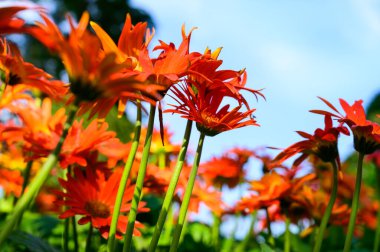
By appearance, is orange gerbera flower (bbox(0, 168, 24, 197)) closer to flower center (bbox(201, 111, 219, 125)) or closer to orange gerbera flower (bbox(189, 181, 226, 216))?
orange gerbera flower (bbox(189, 181, 226, 216))

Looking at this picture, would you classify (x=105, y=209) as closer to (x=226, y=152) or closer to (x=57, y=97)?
(x=57, y=97)

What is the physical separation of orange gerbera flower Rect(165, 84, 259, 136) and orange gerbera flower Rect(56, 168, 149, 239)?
Result: 17 cm

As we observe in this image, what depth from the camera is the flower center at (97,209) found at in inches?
33.2

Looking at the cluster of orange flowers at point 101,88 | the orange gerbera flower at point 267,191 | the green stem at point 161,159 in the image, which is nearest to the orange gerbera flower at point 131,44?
the cluster of orange flowers at point 101,88

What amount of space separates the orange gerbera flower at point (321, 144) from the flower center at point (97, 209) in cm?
28

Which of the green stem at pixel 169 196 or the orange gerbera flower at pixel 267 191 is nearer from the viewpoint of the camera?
the green stem at pixel 169 196

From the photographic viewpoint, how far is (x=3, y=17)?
0.57 meters

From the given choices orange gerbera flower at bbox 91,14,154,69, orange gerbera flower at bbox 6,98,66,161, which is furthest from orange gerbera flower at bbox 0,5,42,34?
orange gerbera flower at bbox 6,98,66,161

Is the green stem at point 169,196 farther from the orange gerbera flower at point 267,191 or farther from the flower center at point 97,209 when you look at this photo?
the orange gerbera flower at point 267,191

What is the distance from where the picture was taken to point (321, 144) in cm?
87

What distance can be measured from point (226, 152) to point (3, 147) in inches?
25.1

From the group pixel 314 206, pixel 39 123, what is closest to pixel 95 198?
pixel 39 123

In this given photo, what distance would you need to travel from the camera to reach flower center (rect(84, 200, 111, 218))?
0.84 m

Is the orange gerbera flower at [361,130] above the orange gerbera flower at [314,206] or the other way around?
above
